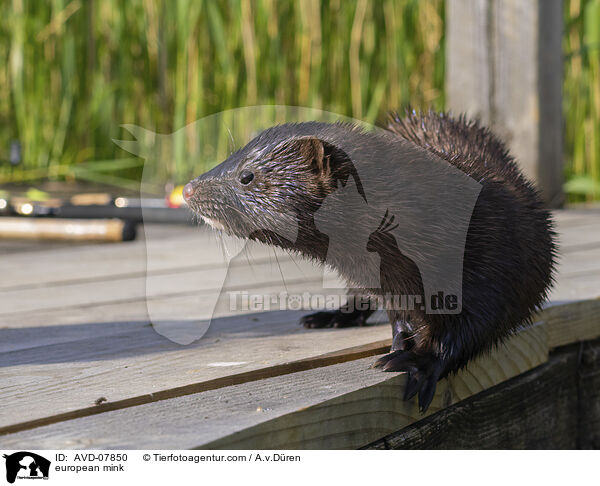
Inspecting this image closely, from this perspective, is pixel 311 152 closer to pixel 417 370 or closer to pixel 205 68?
pixel 417 370

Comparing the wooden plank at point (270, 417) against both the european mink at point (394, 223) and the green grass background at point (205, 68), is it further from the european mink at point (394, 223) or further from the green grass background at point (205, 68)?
the green grass background at point (205, 68)

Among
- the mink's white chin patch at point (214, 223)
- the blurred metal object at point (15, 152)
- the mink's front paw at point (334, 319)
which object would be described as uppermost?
the blurred metal object at point (15, 152)

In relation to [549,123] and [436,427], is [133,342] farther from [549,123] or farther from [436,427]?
[549,123]

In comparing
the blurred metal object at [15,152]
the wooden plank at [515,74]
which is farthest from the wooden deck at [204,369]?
the blurred metal object at [15,152]

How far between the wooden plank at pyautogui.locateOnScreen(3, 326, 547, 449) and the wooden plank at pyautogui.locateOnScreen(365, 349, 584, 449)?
0.15 ft

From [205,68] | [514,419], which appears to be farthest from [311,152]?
[205,68]

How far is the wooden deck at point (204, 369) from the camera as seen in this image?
104 cm

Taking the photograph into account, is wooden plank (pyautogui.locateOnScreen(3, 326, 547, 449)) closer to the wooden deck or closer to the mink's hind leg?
the wooden deck

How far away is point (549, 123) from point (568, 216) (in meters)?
0.39

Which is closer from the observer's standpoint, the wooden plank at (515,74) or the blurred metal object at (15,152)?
the wooden plank at (515,74)

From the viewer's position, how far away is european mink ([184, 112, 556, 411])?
141 centimetres
